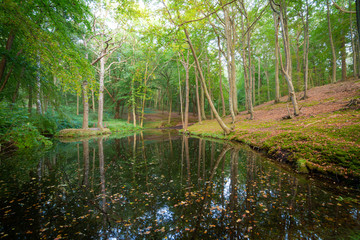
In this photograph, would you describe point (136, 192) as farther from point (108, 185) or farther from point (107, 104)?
point (107, 104)

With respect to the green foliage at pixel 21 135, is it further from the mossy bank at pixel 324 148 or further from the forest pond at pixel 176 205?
the mossy bank at pixel 324 148

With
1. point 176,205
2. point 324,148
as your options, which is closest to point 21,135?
point 176,205

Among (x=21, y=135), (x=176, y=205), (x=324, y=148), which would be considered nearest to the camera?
(x=176, y=205)

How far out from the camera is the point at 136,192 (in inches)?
161

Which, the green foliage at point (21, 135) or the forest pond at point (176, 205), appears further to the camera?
the green foliage at point (21, 135)

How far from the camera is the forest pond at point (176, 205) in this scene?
2557 mm

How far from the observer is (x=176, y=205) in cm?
340

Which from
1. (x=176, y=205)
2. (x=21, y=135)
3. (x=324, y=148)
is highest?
(x=21, y=135)

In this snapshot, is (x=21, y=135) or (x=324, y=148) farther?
(x=21, y=135)

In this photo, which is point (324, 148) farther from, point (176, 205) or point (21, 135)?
point (21, 135)

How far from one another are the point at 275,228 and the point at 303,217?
2.40 ft

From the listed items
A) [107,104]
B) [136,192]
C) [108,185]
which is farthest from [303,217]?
[107,104]

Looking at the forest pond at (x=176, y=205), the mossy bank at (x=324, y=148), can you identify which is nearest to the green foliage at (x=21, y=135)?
the forest pond at (x=176, y=205)

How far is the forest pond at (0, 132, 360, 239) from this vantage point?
256 centimetres
